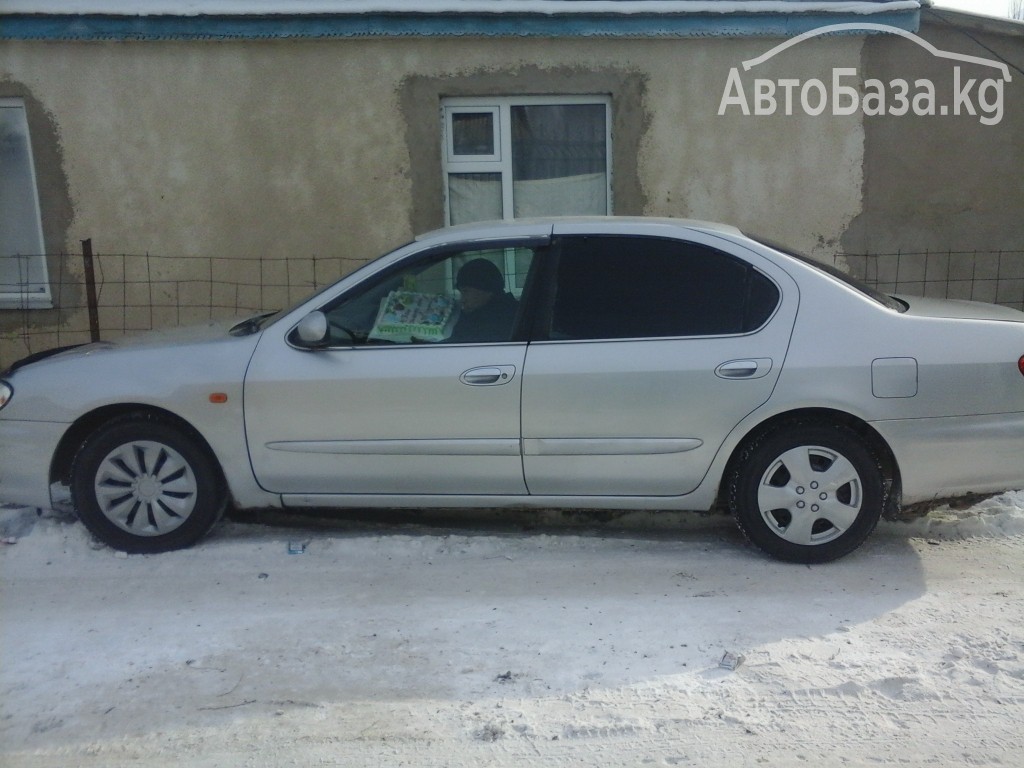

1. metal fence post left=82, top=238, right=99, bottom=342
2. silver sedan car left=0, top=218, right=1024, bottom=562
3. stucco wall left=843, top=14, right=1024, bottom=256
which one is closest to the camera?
silver sedan car left=0, top=218, right=1024, bottom=562

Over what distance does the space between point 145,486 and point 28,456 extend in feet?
1.90

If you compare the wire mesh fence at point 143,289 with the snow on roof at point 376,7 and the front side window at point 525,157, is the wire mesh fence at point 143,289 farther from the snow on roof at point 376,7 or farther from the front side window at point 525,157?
the snow on roof at point 376,7

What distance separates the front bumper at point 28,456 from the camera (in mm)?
4922

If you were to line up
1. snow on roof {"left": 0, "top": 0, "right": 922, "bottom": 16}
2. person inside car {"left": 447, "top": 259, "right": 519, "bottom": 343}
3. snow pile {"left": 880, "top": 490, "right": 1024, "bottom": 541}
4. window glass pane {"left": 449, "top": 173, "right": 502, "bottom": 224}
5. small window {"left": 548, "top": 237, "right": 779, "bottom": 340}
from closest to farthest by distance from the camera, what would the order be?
small window {"left": 548, "top": 237, "right": 779, "bottom": 340} < person inside car {"left": 447, "top": 259, "right": 519, "bottom": 343} < snow pile {"left": 880, "top": 490, "right": 1024, "bottom": 541} < snow on roof {"left": 0, "top": 0, "right": 922, "bottom": 16} < window glass pane {"left": 449, "top": 173, "right": 502, "bottom": 224}

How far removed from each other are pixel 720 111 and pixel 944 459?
13.7 feet

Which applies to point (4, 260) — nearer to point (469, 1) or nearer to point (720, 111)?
point (469, 1)

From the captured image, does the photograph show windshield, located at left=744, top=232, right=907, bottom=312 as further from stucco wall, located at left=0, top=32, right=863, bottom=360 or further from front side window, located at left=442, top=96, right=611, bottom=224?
front side window, located at left=442, top=96, right=611, bottom=224

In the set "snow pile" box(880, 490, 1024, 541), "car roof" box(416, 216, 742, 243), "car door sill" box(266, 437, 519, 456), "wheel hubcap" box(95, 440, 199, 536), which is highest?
"car roof" box(416, 216, 742, 243)

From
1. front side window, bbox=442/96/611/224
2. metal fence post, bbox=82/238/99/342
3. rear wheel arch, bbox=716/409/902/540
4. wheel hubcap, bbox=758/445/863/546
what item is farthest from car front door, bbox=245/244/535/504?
front side window, bbox=442/96/611/224

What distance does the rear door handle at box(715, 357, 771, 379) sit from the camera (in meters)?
4.62

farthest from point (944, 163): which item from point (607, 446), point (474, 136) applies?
point (607, 446)

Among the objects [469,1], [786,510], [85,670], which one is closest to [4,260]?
[469,1]

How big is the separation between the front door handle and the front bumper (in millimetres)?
1947

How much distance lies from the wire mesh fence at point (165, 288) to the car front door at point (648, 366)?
3697 mm
